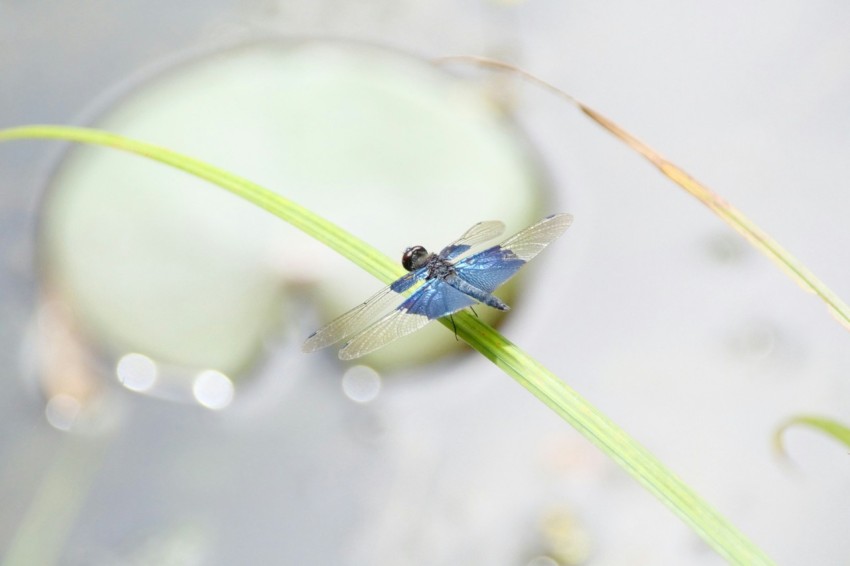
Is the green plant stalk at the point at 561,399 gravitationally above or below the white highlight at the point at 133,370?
below

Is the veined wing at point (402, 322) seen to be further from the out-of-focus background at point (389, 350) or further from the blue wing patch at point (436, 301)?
the out-of-focus background at point (389, 350)

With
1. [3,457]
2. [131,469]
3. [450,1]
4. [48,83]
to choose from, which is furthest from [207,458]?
[450,1]

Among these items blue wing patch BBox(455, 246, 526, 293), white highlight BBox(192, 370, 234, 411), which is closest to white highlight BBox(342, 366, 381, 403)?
white highlight BBox(192, 370, 234, 411)

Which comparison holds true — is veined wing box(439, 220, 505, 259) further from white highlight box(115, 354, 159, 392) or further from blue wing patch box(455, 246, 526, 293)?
white highlight box(115, 354, 159, 392)

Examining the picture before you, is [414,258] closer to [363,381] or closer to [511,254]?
[511,254]

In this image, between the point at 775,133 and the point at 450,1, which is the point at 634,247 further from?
the point at 450,1

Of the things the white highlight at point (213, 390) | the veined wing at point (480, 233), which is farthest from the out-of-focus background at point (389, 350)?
the veined wing at point (480, 233)

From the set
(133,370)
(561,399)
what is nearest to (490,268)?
(561,399)
